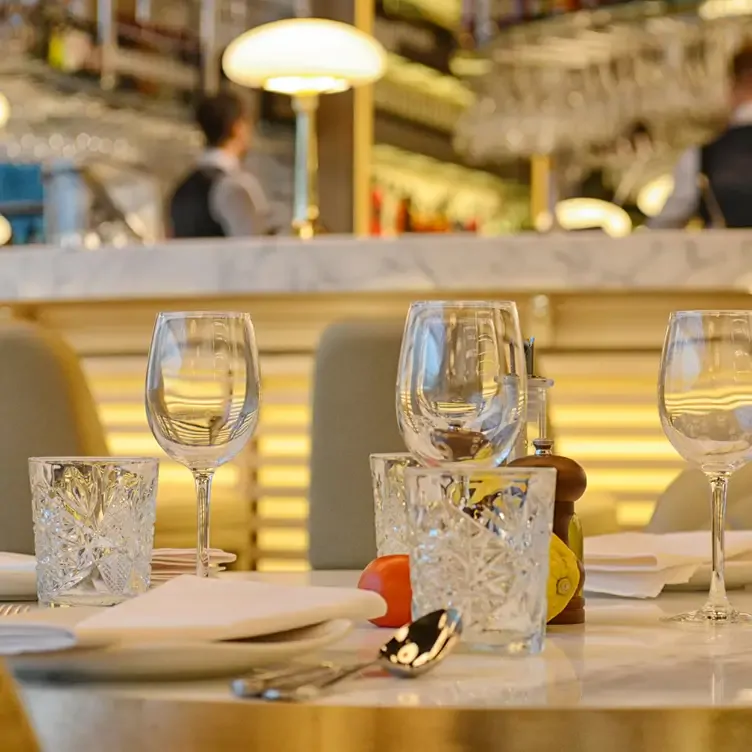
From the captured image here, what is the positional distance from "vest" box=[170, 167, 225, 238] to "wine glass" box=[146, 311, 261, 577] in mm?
3487

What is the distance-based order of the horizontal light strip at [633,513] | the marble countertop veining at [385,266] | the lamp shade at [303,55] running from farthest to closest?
the lamp shade at [303,55] → the horizontal light strip at [633,513] → the marble countertop veining at [385,266]

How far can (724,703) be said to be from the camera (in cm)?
67

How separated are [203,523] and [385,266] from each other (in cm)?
204

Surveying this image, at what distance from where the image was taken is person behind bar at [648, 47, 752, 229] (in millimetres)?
3857

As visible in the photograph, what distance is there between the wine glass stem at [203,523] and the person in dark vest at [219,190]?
3.22 metres

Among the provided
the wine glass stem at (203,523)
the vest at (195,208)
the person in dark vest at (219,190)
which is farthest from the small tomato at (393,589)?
the vest at (195,208)

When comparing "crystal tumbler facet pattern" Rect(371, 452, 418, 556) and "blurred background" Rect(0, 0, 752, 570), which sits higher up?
"blurred background" Rect(0, 0, 752, 570)

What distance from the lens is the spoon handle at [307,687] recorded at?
657mm

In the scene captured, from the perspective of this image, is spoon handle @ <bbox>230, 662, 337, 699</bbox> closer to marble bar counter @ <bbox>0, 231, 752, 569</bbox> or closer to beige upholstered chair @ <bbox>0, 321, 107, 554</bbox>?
beige upholstered chair @ <bbox>0, 321, 107, 554</bbox>

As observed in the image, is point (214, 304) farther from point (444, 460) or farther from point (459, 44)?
point (459, 44)

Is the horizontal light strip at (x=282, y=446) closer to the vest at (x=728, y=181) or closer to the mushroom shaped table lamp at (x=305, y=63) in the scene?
the mushroom shaped table lamp at (x=305, y=63)

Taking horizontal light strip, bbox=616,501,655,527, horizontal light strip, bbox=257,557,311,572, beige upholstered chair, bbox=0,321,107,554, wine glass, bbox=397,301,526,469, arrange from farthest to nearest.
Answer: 1. horizontal light strip, bbox=257,557,311,572
2. horizontal light strip, bbox=616,501,655,527
3. beige upholstered chair, bbox=0,321,107,554
4. wine glass, bbox=397,301,526,469

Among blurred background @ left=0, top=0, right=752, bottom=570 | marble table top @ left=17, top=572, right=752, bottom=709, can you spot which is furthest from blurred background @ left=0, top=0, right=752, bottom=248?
marble table top @ left=17, top=572, right=752, bottom=709

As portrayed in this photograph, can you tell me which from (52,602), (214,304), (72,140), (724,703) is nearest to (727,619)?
(724,703)
